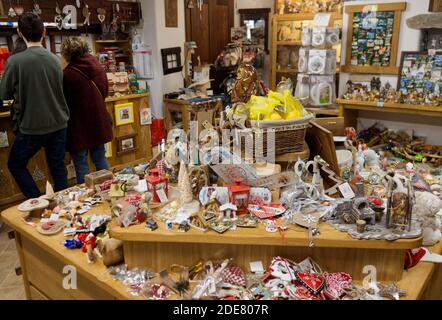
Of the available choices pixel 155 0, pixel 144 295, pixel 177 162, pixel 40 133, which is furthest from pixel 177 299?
pixel 155 0

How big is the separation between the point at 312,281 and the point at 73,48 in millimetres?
2439

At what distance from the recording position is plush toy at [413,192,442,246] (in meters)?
1.56

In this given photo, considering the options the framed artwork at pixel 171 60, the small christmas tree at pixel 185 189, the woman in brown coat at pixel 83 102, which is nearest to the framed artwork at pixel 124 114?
the framed artwork at pixel 171 60

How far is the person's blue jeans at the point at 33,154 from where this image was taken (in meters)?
2.97

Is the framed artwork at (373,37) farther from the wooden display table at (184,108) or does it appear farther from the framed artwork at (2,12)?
the framed artwork at (2,12)

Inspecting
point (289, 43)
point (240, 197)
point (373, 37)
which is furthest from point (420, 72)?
point (240, 197)

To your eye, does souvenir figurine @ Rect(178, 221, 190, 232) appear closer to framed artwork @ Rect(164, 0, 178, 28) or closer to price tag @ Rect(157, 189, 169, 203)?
price tag @ Rect(157, 189, 169, 203)

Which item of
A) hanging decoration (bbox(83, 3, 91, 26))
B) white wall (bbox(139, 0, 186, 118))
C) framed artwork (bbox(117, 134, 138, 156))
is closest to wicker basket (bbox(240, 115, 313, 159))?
framed artwork (bbox(117, 134, 138, 156))

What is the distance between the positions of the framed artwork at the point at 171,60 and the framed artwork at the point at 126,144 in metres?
0.96

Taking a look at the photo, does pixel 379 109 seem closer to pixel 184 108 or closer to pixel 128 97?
pixel 184 108

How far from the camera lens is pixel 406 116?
181 inches

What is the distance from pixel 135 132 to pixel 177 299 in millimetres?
3482

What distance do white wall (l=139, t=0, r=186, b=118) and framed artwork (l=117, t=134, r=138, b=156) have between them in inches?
22.4

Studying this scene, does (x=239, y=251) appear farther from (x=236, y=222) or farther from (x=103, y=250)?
(x=103, y=250)
